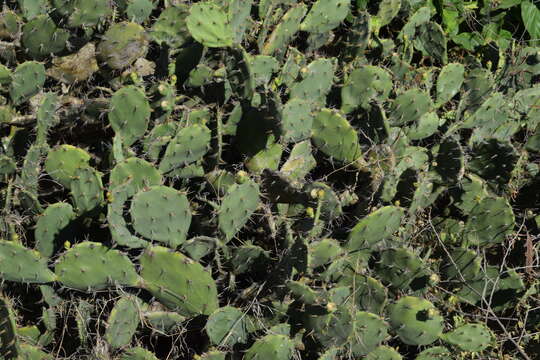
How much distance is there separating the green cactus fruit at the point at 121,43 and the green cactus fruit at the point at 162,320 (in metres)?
1.06

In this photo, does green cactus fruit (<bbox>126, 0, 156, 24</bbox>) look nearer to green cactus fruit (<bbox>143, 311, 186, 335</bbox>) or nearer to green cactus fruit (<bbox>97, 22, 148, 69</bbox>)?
green cactus fruit (<bbox>97, 22, 148, 69</bbox>)

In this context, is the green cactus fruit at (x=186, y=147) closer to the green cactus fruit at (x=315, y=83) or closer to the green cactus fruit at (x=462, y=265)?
the green cactus fruit at (x=315, y=83)

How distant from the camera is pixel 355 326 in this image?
7.98 ft

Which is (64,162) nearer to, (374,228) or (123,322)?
(123,322)

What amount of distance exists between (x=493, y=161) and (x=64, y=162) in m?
1.72

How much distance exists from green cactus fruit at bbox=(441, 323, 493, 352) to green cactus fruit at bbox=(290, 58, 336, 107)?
106cm

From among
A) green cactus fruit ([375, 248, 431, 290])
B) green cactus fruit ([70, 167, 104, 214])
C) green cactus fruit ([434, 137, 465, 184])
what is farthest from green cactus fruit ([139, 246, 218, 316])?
green cactus fruit ([434, 137, 465, 184])

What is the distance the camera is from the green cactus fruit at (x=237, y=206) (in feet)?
7.80

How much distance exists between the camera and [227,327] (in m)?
2.40

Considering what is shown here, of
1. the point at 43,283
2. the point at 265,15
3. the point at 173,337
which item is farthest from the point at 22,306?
the point at 265,15

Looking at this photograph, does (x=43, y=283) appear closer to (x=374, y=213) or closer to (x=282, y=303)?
(x=282, y=303)

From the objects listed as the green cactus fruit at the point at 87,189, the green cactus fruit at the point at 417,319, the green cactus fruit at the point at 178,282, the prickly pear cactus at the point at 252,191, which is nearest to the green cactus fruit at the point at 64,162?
the prickly pear cactus at the point at 252,191

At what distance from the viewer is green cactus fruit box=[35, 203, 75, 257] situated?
2447mm

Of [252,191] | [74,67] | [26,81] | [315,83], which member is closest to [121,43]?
[74,67]
